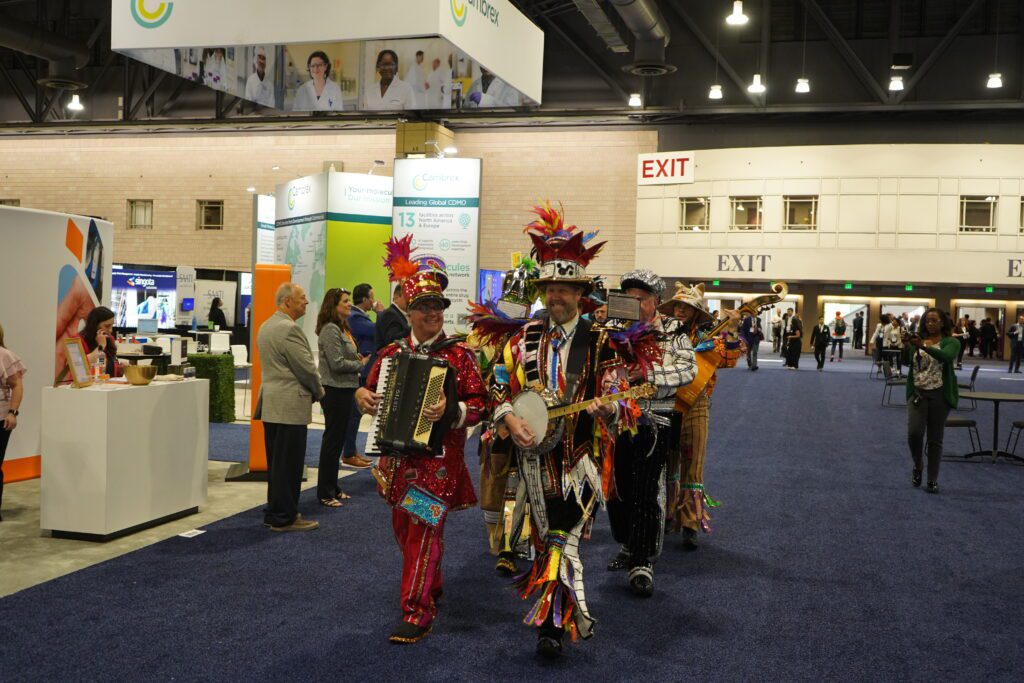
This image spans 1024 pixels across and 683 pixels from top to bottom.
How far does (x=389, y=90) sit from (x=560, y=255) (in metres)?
5.11

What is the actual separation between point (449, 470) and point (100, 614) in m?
1.71

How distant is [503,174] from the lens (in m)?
22.4

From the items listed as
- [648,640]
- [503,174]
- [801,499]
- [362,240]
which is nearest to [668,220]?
[503,174]

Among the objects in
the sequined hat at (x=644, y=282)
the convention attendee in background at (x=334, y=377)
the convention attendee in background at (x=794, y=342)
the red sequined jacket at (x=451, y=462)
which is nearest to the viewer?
the red sequined jacket at (x=451, y=462)

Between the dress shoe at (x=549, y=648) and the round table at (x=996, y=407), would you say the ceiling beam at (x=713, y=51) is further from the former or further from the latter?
the dress shoe at (x=549, y=648)

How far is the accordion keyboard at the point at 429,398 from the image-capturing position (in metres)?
3.68

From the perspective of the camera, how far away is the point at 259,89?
801cm

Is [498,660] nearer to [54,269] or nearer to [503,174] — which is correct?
[54,269]

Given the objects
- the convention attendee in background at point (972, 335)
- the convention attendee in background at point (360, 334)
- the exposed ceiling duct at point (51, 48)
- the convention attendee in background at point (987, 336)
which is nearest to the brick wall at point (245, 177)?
the exposed ceiling duct at point (51, 48)

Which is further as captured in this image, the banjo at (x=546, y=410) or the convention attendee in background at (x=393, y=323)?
the convention attendee in background at (x=393, y=323)

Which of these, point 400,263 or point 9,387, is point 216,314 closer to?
point 9,387

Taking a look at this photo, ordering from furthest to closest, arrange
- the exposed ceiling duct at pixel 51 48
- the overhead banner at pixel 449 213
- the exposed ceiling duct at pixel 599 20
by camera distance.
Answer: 1. the exposed ceiling duct at pixel 51 48
2. the exposed ceiling duct at pixel 599 20
3. the overhead banner at pixel 449 213

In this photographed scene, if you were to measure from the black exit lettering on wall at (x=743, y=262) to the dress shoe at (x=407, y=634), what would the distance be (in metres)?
20.9

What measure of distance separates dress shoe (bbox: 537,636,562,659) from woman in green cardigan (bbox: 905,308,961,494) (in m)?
4.66
